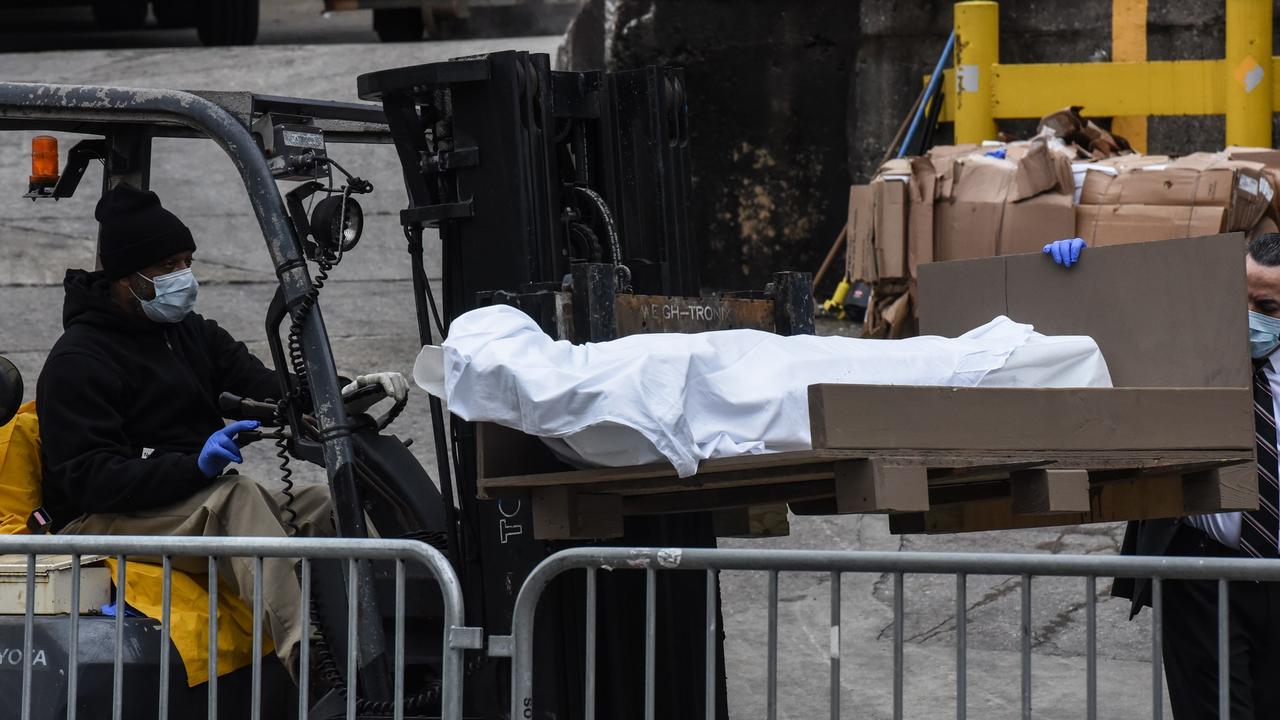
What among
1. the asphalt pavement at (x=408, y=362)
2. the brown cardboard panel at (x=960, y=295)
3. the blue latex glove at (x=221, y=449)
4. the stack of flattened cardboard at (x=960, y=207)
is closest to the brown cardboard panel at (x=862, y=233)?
the stack of flattened cardboard at (x=960, y=207)

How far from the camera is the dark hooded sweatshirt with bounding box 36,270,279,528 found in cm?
402

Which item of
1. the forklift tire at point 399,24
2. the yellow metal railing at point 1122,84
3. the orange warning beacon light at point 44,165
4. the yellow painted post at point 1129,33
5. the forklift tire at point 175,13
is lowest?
the orange warning beacon light at point 44,165

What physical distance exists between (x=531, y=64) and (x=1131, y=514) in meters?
1.86

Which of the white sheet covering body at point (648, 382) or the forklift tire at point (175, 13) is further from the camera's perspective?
the forklift tire at point (175, 13)

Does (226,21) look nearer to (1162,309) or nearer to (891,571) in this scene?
(1162,309)

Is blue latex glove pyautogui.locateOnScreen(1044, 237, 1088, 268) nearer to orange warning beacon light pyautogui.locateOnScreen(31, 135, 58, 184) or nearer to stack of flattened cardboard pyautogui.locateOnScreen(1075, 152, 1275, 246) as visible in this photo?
orange warning beacon light pyautogui.locateOnScreen(31, 135, 58, 184)

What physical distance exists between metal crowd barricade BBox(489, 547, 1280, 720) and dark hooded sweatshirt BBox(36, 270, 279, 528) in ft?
4.03

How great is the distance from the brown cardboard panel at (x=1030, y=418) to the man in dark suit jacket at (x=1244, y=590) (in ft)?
1.79

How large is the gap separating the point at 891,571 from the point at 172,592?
1843 millimetres

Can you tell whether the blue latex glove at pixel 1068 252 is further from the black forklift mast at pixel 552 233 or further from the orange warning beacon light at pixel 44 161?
the orange warning beacon light at pixel 44 161

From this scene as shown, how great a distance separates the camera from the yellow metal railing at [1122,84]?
8789 millimetres

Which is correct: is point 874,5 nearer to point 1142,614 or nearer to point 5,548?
point 1142,614

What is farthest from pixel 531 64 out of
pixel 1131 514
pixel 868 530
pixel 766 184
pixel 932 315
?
pixel 766 184

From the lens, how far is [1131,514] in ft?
13.0
